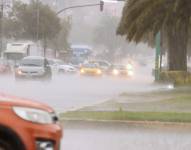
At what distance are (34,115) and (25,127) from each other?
0.85 feet

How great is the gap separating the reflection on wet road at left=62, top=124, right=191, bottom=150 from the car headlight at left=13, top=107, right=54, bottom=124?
4.43 meters

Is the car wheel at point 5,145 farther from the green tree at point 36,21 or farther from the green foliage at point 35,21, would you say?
the green foliage at point 35,21

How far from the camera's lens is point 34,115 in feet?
26.1

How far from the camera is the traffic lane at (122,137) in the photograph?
12859 millimetres

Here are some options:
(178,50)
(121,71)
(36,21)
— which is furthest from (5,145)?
(36,21)

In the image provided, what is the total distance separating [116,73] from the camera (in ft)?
233

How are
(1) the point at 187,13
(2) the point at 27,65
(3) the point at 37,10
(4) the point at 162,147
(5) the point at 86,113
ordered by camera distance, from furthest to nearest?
1. (3) the point at 37,10
2. (2) the point at 27,65
3. (1) the point at 187,13
4. (5) the point at 86,113
5. (4) the point at 162,147

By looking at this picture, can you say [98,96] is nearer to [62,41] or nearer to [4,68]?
[4,68]

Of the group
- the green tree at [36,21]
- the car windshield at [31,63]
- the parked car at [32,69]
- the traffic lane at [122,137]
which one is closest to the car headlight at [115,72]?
the green tree at [36,21]

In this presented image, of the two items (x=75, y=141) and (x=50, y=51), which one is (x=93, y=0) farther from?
(x=75, y=141)

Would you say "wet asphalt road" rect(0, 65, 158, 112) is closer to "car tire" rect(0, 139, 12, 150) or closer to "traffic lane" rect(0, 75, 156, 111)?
"traffic lane" rect(0, 75, 156, 111)

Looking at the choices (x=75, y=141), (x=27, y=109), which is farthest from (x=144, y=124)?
(x=27, y=109)

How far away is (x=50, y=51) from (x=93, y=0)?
56.4 meters

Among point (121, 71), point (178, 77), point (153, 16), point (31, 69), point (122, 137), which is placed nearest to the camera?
point (122, 137)
